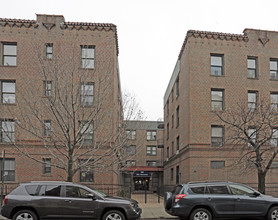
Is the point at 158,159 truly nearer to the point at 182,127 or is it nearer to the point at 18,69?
the point at 182,127

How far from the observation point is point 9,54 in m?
21.7

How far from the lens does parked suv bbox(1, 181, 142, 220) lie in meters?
10.4

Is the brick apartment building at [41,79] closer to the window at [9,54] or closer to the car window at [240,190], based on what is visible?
the window at [9,54]

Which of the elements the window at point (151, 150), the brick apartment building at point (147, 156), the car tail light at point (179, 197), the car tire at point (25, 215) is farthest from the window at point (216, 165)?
the window at point (151, 150)

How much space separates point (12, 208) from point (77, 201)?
215 cm

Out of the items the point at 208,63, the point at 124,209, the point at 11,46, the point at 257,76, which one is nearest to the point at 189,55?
the point at 208,63

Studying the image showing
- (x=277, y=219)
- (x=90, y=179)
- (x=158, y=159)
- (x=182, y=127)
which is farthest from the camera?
(x=158, y=159)

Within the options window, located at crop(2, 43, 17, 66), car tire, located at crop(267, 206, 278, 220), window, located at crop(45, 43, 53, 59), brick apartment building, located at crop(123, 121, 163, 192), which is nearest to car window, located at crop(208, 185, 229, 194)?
car tire, located at crop(267, 206, 278, 220)

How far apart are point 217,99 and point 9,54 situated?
15.0 meters

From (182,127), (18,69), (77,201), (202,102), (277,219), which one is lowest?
(277,219)

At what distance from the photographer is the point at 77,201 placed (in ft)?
34.6

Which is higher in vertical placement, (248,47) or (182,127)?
(248,47)

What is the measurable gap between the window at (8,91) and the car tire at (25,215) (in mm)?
12380

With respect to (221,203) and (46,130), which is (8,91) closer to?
(46,130)
